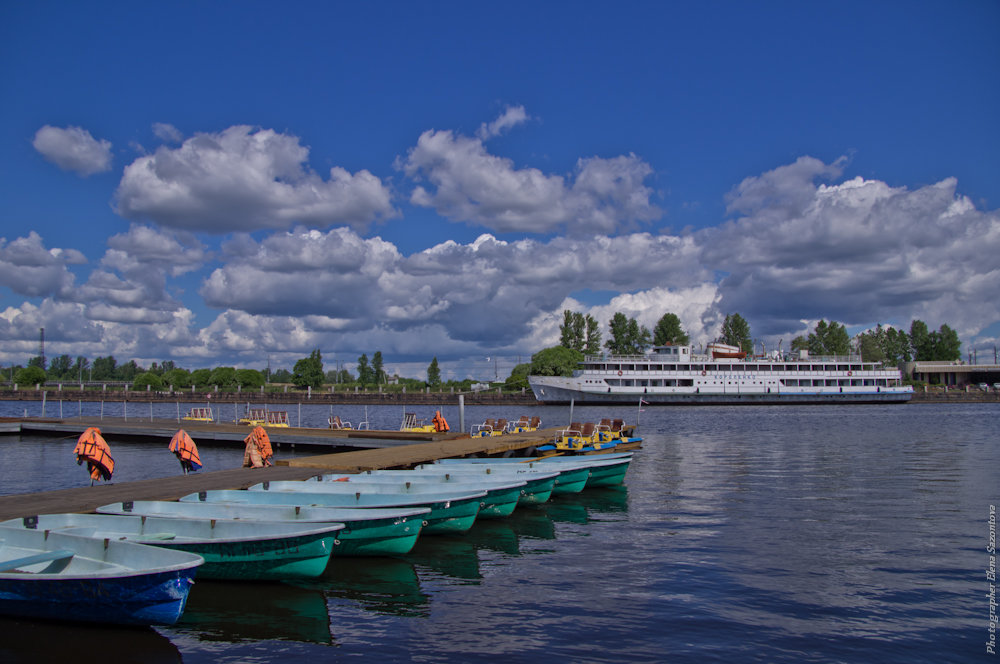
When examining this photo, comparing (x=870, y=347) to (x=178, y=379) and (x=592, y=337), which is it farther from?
(x=178, y=379)

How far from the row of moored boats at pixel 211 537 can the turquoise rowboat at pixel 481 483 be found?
0.04 meters

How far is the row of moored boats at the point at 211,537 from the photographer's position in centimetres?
963

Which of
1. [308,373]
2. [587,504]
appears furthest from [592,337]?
[587,504]

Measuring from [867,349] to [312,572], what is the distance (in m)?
175

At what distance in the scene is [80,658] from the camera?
948cm

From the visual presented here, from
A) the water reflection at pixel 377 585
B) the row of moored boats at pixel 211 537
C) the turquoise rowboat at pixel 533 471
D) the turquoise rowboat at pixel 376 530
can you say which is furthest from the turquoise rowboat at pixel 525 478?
the turquoise rowboat at pixel 376 530

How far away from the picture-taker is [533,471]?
21266 mm

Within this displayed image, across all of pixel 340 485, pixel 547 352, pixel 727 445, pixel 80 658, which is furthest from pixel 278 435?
pixel 547 352

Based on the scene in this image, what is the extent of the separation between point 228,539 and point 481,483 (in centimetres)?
791

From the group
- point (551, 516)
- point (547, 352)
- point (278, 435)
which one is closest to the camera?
point (551, 516)

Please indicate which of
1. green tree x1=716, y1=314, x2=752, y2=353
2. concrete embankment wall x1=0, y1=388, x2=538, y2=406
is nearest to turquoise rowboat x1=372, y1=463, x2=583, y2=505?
concrete embankment wall x1=0, y1=388, x2=538, y2=406

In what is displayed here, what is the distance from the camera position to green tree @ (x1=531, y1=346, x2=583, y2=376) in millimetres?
134125

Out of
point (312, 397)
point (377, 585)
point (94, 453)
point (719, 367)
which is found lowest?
point (312, 397)

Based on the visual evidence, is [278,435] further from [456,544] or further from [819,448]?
[819,448]
